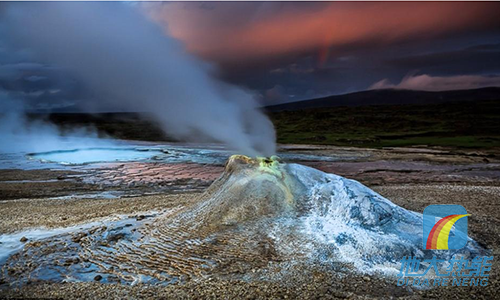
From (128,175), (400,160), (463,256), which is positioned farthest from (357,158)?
(463,256)

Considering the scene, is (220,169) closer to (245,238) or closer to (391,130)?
(245,238)

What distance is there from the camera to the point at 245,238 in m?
6.75

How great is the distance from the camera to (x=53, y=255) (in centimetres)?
668

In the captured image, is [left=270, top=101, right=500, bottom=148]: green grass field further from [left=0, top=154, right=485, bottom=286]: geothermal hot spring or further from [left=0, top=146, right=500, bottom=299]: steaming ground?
[left=0, top=154, right=485, bottom=286]: geothermal hot spring

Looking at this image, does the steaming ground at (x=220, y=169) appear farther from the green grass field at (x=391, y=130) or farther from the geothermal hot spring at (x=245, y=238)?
the green grass field at (x=391, y=130)

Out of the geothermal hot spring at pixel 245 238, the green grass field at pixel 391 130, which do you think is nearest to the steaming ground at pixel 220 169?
the geothermal hot spring at pixel 245 238

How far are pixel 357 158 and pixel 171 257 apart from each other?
24800mm

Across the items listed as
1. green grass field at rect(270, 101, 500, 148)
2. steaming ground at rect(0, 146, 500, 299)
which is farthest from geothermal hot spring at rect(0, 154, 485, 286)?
green grass field at rect(270, 101, 500, 148)

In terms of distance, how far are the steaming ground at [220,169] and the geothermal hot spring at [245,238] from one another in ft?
1.04

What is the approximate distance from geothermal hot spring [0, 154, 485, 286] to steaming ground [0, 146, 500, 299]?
318 millimetres

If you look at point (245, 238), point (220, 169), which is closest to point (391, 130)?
point (220, 169)

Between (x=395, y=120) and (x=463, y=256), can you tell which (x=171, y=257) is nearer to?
(x=463, y=256)

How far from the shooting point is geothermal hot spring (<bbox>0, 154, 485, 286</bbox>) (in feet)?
19.1

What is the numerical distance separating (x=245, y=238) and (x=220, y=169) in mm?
15642
